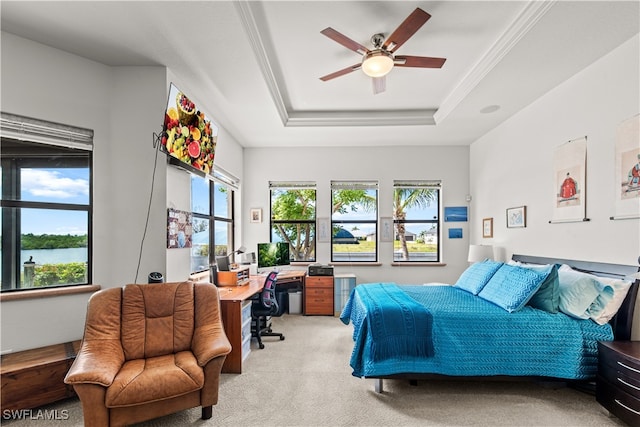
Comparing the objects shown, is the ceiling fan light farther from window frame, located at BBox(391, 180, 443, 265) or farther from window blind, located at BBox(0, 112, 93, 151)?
window frame, located at BBox(391, 180, 443, 265)

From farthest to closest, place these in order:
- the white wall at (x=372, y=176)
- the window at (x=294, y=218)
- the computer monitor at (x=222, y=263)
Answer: the window at (x=294, y=218)
the white wall at (x=372, y=176)
the computer monitor at (x=222, y=263)

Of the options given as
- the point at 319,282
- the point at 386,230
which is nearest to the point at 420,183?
the point at 386,230

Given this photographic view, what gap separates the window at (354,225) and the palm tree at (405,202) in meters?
0.38

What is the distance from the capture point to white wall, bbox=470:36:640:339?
2578mm

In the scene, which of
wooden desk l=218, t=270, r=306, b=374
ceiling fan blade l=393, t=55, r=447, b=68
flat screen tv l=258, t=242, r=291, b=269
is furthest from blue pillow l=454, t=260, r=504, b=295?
flat screen tv l=258, t=242, r=291, b=269

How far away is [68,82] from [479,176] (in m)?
5.37

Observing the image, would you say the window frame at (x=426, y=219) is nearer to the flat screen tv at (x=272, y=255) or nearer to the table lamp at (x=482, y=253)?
the table lamp at (x=482, y=253)

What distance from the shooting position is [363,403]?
246 cm

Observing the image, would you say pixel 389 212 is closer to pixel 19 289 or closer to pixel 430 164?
pixel 430 164

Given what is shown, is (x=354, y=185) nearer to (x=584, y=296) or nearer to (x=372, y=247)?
(x=372, y=247)

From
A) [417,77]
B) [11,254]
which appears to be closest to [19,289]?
[11,254]

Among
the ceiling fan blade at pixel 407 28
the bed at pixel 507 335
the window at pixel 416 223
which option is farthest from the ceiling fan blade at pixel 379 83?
the window at pixel 416 223

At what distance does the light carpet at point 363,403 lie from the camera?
7.32ft

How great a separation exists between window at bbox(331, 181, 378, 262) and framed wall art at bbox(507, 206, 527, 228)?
210 centimetres
